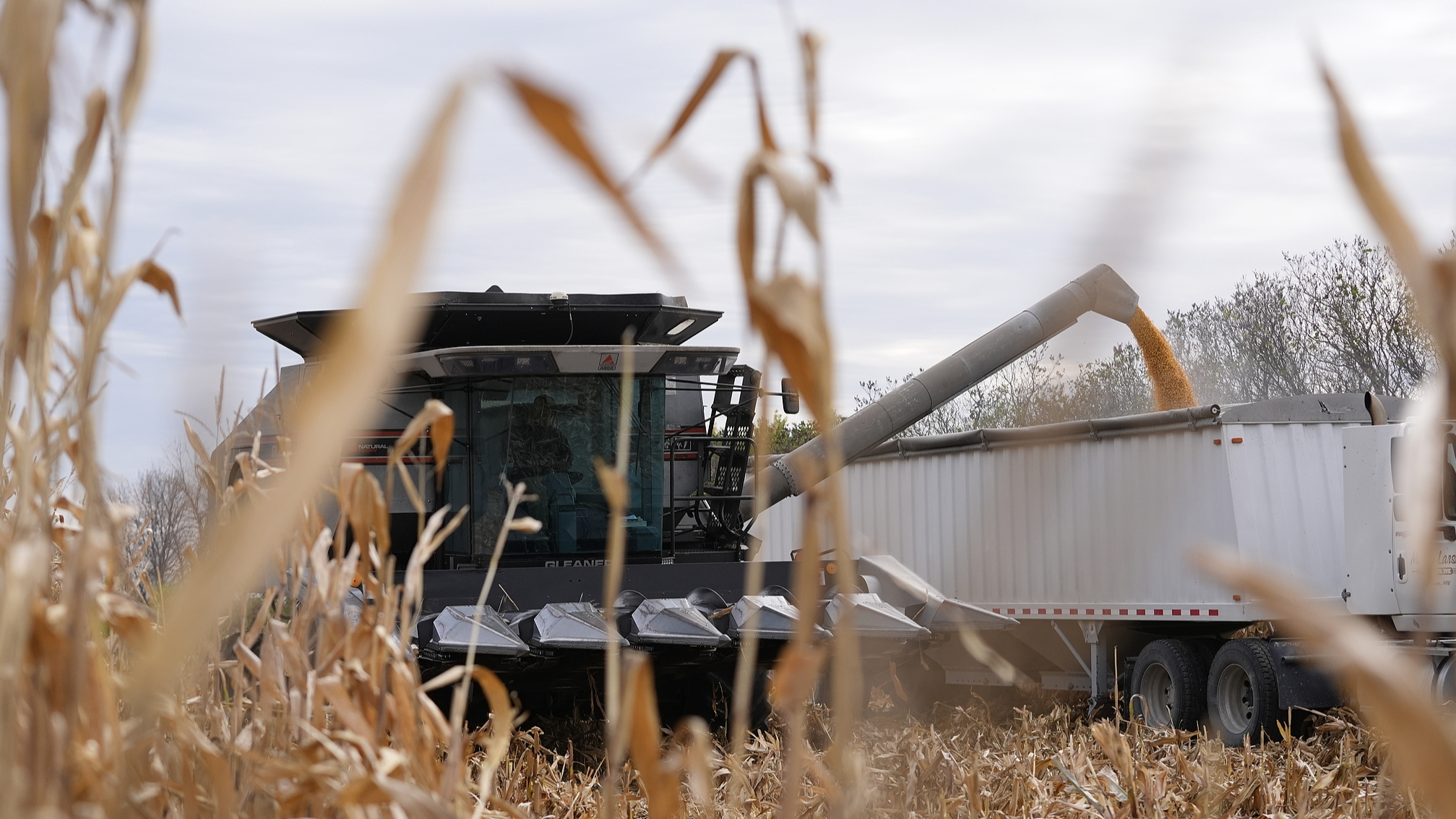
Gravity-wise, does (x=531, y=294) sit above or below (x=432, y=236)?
above

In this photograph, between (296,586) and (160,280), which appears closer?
(160,280)

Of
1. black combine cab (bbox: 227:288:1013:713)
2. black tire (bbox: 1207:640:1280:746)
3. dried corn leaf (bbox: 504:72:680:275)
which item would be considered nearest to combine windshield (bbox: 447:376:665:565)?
black combine cab (bbox: 227:288:1013:713)

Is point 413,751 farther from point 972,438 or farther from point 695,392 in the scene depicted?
point 972,438

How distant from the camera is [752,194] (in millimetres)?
774

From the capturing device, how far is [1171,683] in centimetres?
1278

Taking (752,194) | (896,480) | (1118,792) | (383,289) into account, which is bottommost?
(1118,792)

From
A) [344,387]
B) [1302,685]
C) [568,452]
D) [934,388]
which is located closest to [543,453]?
[568,452]

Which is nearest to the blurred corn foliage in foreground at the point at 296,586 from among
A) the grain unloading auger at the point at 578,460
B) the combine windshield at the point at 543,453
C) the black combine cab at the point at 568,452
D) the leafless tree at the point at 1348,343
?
the grain unloading auger at the point at 578,460

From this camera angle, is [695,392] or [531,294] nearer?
[531,294]

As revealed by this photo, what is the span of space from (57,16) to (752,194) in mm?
398

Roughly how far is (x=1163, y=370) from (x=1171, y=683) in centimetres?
360

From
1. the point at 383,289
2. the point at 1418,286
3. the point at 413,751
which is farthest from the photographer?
the point at 413,751

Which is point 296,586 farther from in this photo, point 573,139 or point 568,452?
point 568,452

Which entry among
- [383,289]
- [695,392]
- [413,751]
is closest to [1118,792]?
[413,751]
